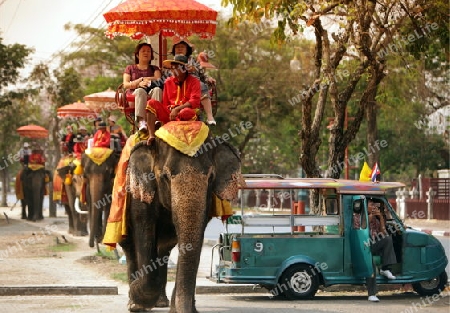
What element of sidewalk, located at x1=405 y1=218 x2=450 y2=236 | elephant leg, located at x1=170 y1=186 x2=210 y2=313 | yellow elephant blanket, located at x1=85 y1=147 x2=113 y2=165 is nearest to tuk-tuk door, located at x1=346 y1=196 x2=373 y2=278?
elephant leg, located at x1=170 y1=186 x2=210 y2=313

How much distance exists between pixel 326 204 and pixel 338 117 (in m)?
3.59

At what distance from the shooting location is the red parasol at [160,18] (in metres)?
15.1

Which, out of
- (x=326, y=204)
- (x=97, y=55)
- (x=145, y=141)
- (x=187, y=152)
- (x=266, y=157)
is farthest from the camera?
(x=266, y=157)

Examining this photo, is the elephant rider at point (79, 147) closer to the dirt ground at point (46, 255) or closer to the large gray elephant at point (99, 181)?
the dirt ground at point (46, 255)

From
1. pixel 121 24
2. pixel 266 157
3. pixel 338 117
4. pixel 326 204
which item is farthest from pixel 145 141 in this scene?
pixel 266 157

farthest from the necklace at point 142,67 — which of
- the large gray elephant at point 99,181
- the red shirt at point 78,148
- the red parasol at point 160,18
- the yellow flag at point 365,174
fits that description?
the red shirt at point 78,148

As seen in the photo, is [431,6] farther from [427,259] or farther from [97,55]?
[97,55]

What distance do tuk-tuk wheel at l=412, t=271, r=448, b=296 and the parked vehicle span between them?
19 centimetres

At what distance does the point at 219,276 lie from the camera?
1551 centimetres

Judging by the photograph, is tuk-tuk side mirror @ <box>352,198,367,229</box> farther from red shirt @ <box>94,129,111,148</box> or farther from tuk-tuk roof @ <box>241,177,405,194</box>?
red shirt @ <box>94,129,111,148</box>

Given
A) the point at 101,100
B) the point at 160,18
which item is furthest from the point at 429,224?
the point at 160,18

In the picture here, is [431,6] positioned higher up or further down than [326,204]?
higher up

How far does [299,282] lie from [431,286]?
2075 mm

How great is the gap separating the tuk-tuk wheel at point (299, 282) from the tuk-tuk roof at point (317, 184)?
3.78 feet
